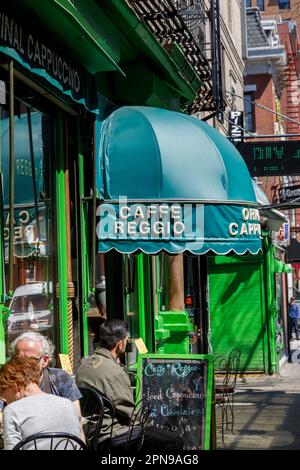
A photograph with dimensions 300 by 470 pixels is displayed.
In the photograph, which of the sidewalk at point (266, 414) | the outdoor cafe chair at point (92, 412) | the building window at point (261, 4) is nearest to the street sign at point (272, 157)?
the sidewalk at point (266, 414)

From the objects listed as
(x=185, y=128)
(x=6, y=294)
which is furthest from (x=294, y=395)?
(x=6, y=294)

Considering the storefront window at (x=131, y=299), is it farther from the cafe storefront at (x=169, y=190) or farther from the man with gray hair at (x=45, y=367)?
the man with gray hair at (x=45, y=367)

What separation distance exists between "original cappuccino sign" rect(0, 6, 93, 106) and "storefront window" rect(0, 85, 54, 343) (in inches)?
17.1

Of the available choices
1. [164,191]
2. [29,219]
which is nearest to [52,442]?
[29,219]

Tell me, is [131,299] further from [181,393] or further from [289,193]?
[289,193]

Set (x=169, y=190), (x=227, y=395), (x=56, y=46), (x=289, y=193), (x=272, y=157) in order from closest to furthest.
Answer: (x=56, y=46) < (x=169, y=190) < (x=227, y=395) < (x=272, y=157) < (x=289, y=193)

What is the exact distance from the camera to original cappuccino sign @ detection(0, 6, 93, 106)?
7.40 metres

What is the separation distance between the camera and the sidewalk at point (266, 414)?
10.7 meters

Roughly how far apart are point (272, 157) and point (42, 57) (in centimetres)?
1019

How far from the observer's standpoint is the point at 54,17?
26.2 feet

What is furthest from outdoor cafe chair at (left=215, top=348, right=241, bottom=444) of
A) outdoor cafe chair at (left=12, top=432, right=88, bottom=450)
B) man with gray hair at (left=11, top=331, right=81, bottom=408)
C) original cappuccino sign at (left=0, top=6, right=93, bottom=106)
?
outdoor cafe chair at (left=12, top=432, right=88, bottom=450)

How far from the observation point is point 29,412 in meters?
5.15

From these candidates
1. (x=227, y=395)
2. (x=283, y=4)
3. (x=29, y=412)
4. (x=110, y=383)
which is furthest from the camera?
(x=283, y=4)

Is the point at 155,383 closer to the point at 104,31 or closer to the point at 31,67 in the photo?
the point at 31,67
